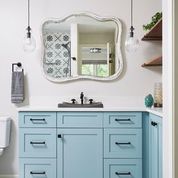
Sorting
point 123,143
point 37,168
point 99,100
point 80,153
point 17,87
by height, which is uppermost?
point 17,87

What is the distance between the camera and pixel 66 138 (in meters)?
2.49

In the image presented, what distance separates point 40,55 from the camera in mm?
3020

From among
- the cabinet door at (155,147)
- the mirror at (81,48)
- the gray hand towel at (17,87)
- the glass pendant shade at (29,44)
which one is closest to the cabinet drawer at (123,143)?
the cabinet door at (155,147)

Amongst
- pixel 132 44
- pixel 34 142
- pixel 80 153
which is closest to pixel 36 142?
pixel 34 142

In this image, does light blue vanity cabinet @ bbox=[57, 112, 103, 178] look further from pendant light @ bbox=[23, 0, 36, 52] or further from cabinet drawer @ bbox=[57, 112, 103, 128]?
pendant light @ bbox=[23, 0, 36, 52]

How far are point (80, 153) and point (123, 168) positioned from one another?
46 centimetres

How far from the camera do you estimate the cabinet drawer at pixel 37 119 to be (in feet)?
8.21

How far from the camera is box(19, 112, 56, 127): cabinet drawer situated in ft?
8.21

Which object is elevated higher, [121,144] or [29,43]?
[29,43]

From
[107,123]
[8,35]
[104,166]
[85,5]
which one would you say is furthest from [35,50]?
[104,166]

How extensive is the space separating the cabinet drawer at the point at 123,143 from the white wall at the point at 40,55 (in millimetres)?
Answer: 581

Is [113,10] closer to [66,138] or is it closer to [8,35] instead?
[8,35]

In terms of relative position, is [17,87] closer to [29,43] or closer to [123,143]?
[29,43]

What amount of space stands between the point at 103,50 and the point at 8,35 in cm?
119
